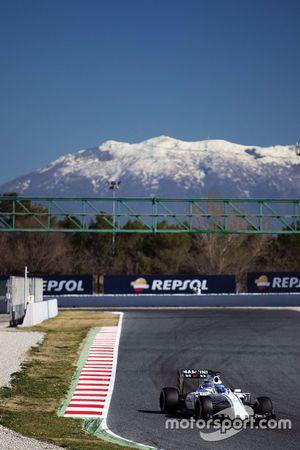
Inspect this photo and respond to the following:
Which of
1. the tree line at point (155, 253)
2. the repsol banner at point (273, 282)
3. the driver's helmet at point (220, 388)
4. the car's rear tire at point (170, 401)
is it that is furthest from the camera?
the tree line at point (155, 253)

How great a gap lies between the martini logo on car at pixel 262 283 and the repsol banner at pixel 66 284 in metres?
12.2

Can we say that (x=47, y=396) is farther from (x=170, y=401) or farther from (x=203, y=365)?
(x=203, y=365)

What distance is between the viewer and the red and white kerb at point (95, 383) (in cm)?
1652

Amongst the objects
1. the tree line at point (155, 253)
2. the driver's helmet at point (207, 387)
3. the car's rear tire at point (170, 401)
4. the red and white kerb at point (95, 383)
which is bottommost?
the tree line at point (155, 253)

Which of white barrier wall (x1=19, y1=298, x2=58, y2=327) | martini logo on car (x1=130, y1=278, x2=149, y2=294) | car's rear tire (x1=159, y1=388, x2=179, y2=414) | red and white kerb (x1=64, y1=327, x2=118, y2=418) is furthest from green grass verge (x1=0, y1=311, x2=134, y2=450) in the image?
martini logo on car (x1=130, y1=278, x2=149, y2=294)

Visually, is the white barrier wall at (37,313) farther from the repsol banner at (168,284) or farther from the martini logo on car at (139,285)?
the martini logo on car at (139,285)

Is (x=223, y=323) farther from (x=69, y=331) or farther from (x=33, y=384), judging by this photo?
(x=33, y=384)

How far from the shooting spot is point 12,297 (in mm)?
36031

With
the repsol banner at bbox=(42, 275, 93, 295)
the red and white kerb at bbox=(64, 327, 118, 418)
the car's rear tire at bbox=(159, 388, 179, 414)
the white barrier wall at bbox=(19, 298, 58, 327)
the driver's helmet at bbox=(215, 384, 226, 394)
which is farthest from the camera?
the repsol banner at bbox=(42, 275, 93, 295)

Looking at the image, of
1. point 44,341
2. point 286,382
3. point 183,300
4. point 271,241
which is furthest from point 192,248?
point 286,382
